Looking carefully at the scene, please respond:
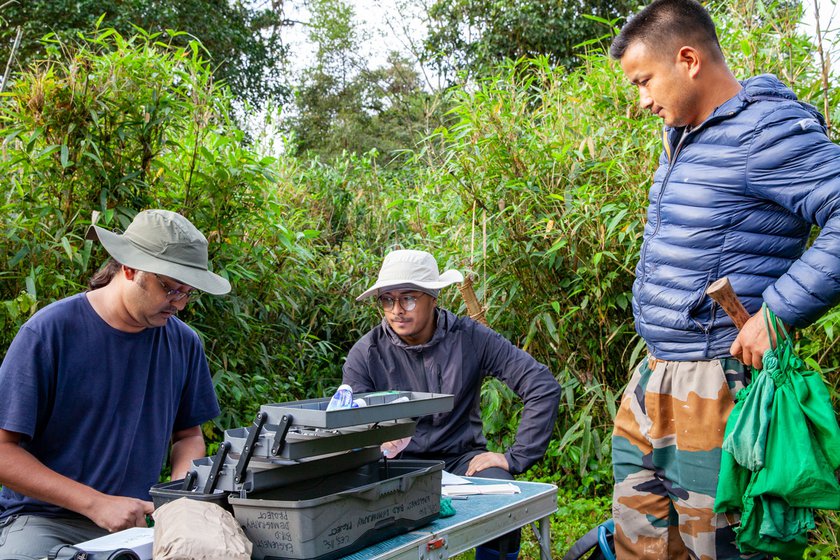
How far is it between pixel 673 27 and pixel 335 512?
59.4 inches

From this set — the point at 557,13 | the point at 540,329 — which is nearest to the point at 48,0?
the point at 557,13

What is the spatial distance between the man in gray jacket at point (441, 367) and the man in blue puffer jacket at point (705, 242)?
79 centimetres

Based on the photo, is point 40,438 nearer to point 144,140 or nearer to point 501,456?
point 501,456

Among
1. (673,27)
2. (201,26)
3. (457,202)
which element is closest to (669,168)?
(673,27)

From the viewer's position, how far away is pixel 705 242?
201cm

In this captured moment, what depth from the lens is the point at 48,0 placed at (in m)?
12.1

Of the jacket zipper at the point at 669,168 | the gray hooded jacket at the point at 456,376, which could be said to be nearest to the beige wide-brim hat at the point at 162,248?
the gray hooded jacket at the point at 456,376

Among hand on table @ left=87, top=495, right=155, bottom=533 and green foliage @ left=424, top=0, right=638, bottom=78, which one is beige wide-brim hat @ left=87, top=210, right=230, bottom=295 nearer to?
hand on table @ left=87, top=495, right=155, bottom=533

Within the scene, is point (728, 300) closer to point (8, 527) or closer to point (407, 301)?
point (407, 301)

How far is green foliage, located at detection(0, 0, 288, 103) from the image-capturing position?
12.1m

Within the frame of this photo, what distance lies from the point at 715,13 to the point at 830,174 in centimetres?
261

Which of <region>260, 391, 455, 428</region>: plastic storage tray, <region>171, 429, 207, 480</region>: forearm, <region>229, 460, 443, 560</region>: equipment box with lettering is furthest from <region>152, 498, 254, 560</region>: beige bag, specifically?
<region>171, 429, 207, 480</region>: forearm

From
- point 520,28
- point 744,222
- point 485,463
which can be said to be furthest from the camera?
point 520,28

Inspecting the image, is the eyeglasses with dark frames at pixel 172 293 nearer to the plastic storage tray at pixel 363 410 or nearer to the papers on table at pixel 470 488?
the plastic storage tray at pixel 363 410
